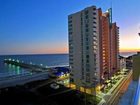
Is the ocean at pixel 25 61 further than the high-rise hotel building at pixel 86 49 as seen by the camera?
Yes

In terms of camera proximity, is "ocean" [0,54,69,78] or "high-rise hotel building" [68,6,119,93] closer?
"high-rise hotel building" [68,6,119,93]

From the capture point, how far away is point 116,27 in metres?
37.7

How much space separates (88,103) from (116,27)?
22.4m

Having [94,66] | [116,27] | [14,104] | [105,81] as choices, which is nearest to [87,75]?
[94,66]

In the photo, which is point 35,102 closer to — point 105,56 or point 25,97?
point 25,97

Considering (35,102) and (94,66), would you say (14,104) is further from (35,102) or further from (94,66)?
(94,66)

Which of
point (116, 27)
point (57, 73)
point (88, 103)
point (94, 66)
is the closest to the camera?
point (88, 103)

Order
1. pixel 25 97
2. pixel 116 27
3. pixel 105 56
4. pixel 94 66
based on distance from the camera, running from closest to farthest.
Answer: pixel 25 97 < pixel 94 66 < pixel 105 56 < pixel 116 27

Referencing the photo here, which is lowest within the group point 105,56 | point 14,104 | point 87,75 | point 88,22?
point 14,104

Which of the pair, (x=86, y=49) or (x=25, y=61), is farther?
(x=25, y=61)

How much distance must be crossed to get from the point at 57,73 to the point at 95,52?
1224 centimetres

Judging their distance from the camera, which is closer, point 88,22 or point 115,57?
point 88,22

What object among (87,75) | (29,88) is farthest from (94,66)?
(29,88)

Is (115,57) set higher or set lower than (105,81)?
higher
